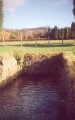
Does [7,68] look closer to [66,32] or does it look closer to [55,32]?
[66,32]

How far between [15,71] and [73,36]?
1396 inches

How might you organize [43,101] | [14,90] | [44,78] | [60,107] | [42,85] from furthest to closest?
1. [44,78]
2. [42,85]
3. [14,90]
4. [43,101]
5. [60,107]

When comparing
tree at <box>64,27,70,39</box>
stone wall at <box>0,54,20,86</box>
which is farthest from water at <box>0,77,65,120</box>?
tree at <box>64,27,70,39</box>

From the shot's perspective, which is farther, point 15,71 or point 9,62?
point 15,71

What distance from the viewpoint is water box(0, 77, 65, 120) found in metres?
20.1

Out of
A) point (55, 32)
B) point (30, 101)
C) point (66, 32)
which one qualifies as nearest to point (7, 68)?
point (30, 101)

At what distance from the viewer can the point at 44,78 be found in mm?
35156

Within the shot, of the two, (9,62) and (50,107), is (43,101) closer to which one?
(50,107)

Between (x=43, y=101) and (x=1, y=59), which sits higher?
(x=1, y=59)

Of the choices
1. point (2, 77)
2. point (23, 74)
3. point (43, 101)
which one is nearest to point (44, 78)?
point (23, 74)

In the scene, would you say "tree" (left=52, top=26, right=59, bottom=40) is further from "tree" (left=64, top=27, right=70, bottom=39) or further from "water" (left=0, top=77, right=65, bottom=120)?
"water" (left=0, top=77, right=65, bottom=120)

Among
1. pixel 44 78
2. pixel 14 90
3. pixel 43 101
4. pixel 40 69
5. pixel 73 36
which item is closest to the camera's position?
pixel 43 101

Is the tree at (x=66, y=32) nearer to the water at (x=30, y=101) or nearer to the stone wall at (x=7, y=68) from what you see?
the stone wall at (x=7, y=68)

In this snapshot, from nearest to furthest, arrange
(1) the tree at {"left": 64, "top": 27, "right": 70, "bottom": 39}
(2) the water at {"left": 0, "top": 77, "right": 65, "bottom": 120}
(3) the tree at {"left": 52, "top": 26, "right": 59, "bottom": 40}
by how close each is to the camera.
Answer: (2) the water at {"left": 0, "top": 77, "right": 65, "bottom": 120} < (1) the tree at {"left": 64, "top": 27, "right": 70, "bottom": 39} < (3) the tree at {"left": 52, "top": 26, "right": 59, "bottom": 40}
